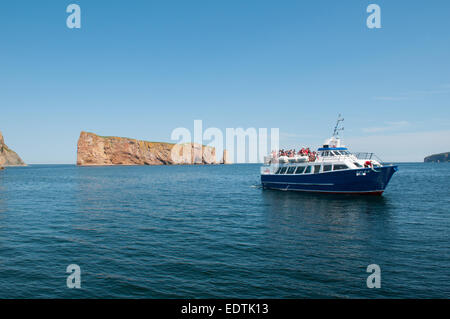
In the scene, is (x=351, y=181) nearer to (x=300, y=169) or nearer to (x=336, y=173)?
(x=336, y=173)

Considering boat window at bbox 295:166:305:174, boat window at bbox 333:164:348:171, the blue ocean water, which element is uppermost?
boat window at bbox 333:164:348:171

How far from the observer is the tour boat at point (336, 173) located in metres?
35.0

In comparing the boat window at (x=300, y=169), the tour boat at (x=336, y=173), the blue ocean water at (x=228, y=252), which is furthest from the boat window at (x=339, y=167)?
the blue ocean water at (x=228, y=252)

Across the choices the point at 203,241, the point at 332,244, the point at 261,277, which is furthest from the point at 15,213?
the point at 332,244

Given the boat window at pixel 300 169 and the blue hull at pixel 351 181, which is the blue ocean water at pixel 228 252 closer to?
the blue hull at pixel 351 181

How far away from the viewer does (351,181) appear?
35719mm

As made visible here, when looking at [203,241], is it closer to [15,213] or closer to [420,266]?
[420,266]

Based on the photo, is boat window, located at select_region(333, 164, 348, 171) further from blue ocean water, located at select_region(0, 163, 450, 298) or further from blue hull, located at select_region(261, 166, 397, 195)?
blue ocean water, located at select_region(0, 163, 450, 298)

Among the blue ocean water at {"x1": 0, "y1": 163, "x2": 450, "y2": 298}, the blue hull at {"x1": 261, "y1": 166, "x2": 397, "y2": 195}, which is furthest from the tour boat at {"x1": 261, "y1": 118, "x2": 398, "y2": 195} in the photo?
the blue ocean water at {"x1": 0, "y1": 163, "x2": 450, "y2": 298}

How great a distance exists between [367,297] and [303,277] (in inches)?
101

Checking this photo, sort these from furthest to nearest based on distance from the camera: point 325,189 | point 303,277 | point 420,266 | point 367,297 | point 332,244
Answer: point 325,189
point 332,244
point 420,266
point 303,277
point 367,297

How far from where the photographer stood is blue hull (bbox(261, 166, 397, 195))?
1371 inches
